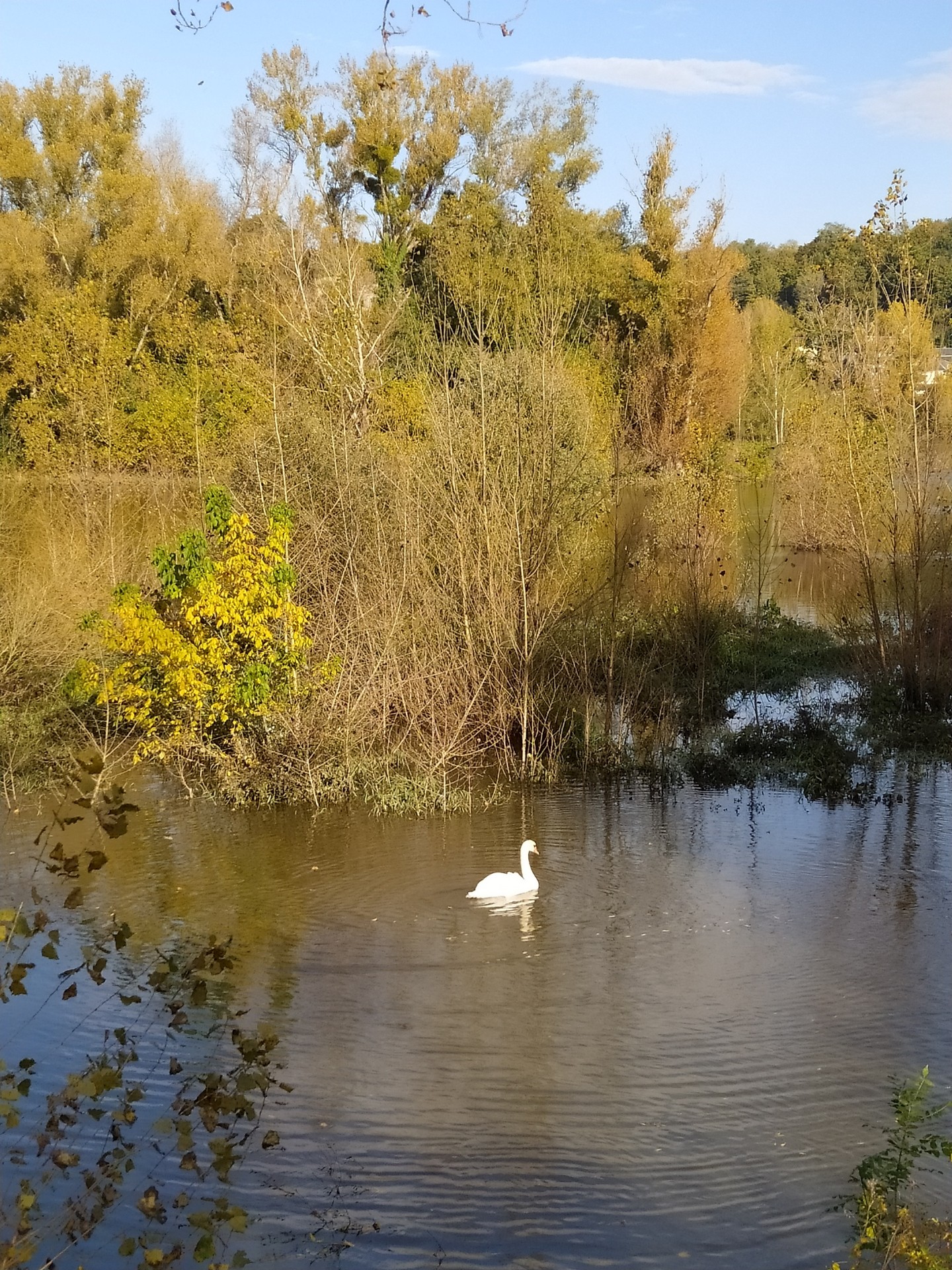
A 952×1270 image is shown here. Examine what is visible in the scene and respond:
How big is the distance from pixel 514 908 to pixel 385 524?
5300 millimetres

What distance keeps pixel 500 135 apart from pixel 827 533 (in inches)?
760

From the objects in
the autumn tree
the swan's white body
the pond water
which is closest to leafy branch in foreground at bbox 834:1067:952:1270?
the pond water

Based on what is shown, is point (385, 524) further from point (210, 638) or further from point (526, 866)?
point (526, 866)

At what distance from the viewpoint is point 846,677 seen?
17078 mm

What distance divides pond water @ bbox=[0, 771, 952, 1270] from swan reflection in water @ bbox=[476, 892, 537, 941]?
0.14ft

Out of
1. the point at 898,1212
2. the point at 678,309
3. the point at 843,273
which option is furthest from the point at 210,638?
the point at 678,309

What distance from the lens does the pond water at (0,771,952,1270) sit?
600 centimetres

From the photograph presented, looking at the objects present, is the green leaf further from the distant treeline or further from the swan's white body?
the distant treeline

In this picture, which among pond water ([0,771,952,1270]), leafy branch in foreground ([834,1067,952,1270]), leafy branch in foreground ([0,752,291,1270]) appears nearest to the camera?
leafy branch in foreground ([0,752,291,1270])

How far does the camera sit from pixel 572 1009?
820 centimetres

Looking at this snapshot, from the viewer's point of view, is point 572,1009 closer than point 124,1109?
No

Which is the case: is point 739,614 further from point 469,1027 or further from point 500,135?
point 500,135

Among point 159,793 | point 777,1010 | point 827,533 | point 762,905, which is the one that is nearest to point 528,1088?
point 777,1010

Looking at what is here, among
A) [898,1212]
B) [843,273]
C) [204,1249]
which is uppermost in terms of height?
[843,273]
